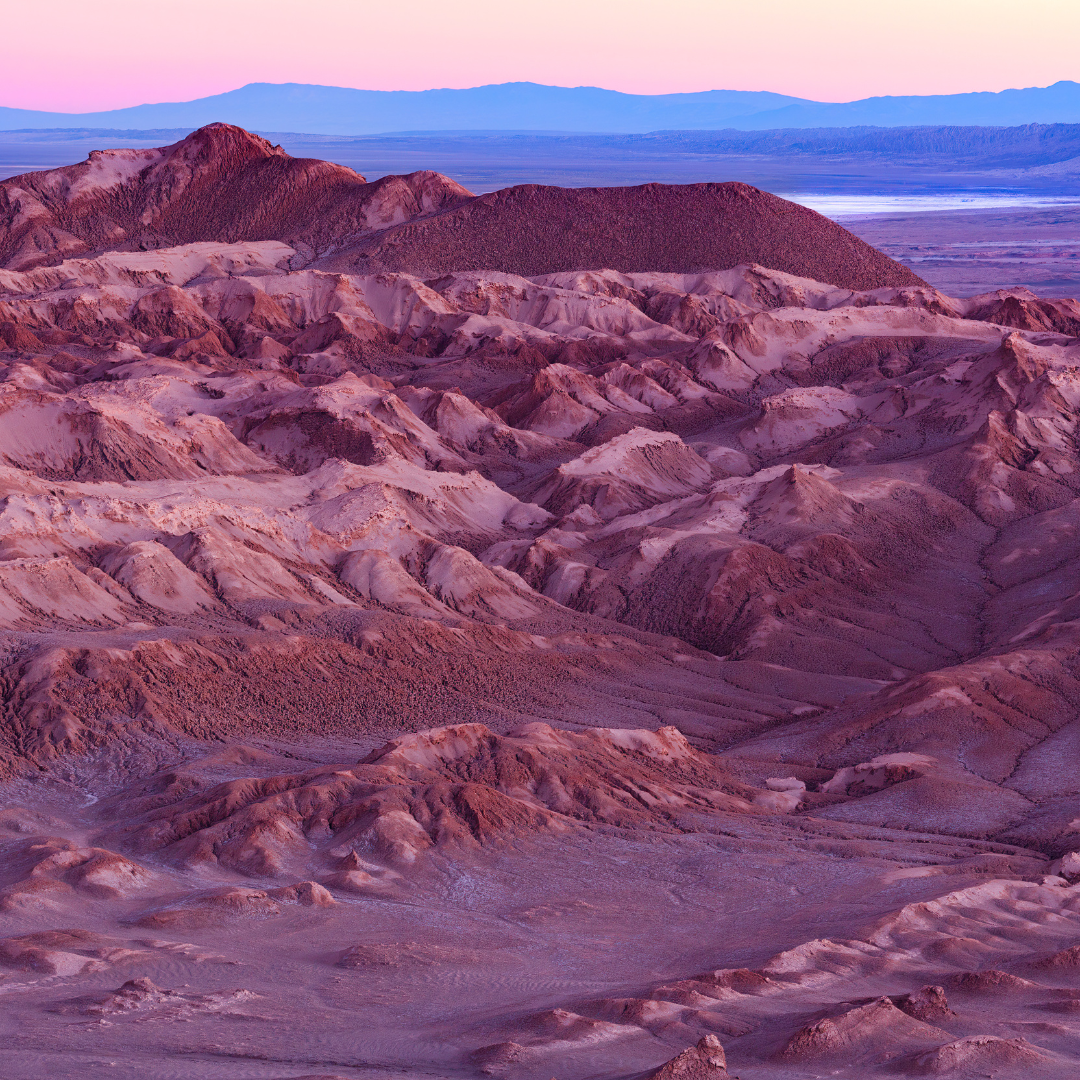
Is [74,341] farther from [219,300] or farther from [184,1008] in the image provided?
[184,1008]

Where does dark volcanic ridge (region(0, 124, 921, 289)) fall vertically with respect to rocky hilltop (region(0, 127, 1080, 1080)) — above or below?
above

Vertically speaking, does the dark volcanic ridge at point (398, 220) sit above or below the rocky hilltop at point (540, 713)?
above

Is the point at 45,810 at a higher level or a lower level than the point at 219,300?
lower

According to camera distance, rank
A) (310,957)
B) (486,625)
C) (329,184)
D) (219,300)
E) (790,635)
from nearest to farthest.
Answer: (310,957)
(486,625)
(790,635)
(219,300)
(329,184)

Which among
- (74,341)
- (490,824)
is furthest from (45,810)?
(74,341)

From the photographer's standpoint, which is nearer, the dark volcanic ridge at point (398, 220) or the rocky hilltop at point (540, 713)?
the rocky hilltop at point (540, 713)

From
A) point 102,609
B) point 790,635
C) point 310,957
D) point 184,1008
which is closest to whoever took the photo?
point 184,1008

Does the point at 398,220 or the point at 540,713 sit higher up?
the point at 398,220

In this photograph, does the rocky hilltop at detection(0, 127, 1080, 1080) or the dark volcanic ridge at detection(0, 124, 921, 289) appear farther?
the dark volcanic ridge at detection(0, 124, 921, 289)
